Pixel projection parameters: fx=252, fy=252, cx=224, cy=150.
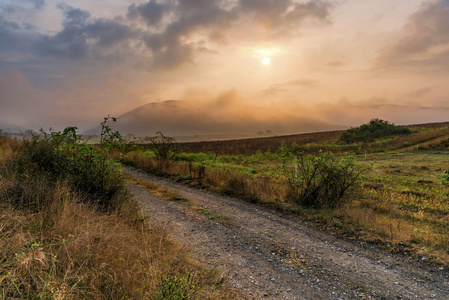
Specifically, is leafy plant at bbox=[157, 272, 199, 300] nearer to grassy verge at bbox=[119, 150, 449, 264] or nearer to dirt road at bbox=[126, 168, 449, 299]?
dirt road at bbox=[126, 168, 449, 299]

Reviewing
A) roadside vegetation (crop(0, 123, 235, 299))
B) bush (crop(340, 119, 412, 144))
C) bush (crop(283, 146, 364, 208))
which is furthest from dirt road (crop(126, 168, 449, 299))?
bush (crop(340, 119, 412, 144))

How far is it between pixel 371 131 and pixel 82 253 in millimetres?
57925

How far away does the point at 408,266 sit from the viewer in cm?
545

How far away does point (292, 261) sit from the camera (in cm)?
551

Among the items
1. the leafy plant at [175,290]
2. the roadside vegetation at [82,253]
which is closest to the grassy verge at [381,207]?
the roadside vegetation at [82,253]

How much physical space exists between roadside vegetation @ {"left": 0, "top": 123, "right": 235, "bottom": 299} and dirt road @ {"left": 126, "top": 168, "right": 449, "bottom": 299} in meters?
0.82

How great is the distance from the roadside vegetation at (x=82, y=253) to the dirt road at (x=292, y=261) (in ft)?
2.68

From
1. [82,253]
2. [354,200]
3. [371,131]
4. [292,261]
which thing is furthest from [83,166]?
[371,131]

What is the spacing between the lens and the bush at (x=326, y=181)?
9.17 meters

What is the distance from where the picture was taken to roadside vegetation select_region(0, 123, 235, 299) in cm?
290

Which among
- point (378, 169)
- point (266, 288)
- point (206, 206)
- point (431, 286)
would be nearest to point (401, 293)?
point (431, 286)

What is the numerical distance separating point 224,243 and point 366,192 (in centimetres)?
929

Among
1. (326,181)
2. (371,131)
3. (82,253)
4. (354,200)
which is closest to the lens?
(82,253)

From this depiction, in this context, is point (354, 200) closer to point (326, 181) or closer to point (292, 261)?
point (326, 181)
